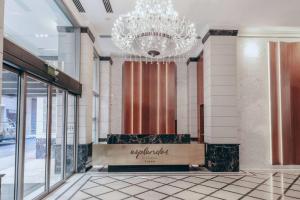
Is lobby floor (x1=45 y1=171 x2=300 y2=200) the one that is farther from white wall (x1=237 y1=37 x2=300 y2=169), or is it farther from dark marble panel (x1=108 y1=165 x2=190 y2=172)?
white wall (x1=237 y1=37 x2=300 y2=169)

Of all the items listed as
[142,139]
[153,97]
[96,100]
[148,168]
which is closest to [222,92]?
[142,139]

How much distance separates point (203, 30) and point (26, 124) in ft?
20.1

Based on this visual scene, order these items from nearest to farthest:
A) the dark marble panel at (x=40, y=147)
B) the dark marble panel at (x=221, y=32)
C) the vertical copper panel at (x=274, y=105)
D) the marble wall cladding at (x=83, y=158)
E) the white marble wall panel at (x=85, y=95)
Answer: the dark marble panel at (x=40, y=147) → the marble wall cladding at (x=83, y=158) → the white marble wall panel at (x=85, y=95) → the dark marble panel at (x=221, y=32) → the vertical copper panel at (x=274, y=105)

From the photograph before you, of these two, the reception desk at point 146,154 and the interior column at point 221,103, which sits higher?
the interior column at point 221,103

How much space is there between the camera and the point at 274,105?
7902 mm

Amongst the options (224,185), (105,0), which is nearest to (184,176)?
(224,185)

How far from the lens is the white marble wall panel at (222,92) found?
24.5ft

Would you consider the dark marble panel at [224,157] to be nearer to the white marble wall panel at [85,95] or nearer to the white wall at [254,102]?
the white wall at [254,102]

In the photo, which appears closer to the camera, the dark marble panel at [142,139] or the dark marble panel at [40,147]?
the dark marble panel at [40,147]

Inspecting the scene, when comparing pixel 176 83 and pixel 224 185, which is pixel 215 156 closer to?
pixel 224 185

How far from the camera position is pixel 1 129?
10.5ft

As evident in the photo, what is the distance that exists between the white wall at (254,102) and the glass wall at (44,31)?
526cm

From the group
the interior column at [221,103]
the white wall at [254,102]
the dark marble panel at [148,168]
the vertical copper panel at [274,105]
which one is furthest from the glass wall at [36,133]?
the vertical copper panel at [274,105]

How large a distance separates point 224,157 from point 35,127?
529 cm
